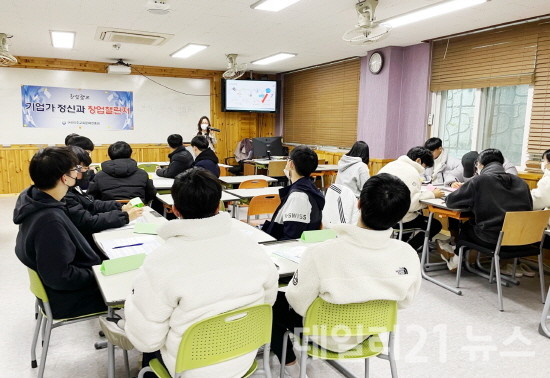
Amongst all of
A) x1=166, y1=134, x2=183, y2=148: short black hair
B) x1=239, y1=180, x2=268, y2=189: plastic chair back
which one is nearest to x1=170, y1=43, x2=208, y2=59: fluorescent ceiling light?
x1=166, y1=134, x2=183, y2=148: short black hair

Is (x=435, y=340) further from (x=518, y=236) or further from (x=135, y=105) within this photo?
(x=135, y=105)

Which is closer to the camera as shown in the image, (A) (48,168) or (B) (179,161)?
(A) (48,168)

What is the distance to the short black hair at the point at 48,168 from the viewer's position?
198cm

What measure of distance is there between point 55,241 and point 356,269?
1.34 metres

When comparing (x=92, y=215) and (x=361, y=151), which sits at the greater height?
(x=361, y=151)

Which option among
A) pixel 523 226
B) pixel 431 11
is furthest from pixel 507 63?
pixel 523 226

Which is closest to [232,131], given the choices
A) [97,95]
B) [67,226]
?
→ [97,95]

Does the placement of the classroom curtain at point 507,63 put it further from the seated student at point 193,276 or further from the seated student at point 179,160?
the seated student at point 193,276

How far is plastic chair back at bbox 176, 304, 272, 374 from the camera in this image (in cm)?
133

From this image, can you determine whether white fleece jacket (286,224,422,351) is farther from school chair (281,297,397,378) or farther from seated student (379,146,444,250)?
seated student (379,146,444,250)

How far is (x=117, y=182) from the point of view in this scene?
3.62 m

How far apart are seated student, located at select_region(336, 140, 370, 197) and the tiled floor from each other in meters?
1.29

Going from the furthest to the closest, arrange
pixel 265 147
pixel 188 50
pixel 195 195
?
pixel 265 147 < pixel 188 50 < pixel 195 195

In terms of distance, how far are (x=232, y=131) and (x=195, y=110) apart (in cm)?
96
